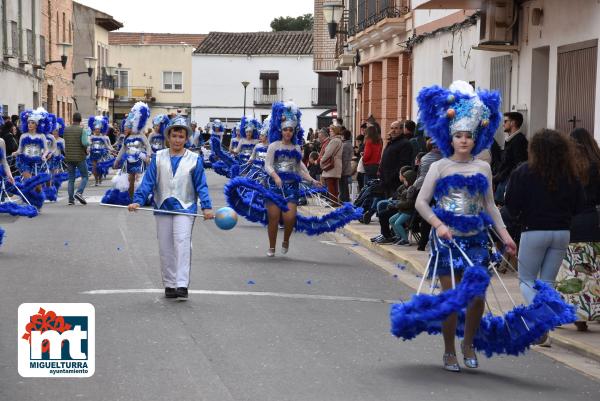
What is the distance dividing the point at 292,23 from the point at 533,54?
338 ft

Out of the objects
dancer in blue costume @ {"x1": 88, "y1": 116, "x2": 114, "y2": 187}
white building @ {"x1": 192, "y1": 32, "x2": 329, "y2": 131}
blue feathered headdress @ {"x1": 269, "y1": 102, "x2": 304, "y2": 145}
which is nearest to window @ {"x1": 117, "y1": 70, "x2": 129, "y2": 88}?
white building @ {"x1": 192, "y1": 32, "x2": 329, "y2": 131}

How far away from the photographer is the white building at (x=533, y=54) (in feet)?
54.2

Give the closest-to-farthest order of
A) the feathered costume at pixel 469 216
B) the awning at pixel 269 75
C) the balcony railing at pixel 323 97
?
the feathered costume at pixel 469 216
the balcony railing at pixel 323 97
the awning at pixel 269 75

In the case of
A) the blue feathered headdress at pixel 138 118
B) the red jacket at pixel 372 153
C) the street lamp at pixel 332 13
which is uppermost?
the street lamp at pixel 332 13

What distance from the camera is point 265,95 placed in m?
83.2

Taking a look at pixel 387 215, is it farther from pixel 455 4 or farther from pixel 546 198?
pixel 546 198

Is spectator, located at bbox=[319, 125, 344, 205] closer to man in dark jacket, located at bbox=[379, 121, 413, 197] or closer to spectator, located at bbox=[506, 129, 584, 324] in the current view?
man in dark jacket, located at bbox=[379, 121, 413, 197]

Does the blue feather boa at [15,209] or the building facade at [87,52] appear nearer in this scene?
the blue feather boa at [15,209]

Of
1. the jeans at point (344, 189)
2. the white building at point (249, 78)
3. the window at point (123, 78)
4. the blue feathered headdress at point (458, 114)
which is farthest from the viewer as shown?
the window at point (123, 78)

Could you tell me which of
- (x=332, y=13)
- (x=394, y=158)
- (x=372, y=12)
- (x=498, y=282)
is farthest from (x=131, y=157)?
(x=498, y=282)

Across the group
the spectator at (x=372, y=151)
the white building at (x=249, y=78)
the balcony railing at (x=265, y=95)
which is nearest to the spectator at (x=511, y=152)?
the spectator at (x=372, y=151)

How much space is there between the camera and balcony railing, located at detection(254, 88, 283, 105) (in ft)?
272

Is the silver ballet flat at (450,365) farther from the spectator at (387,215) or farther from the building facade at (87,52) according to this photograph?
the building facade at (87,52)

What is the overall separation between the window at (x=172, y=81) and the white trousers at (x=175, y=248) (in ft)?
266
